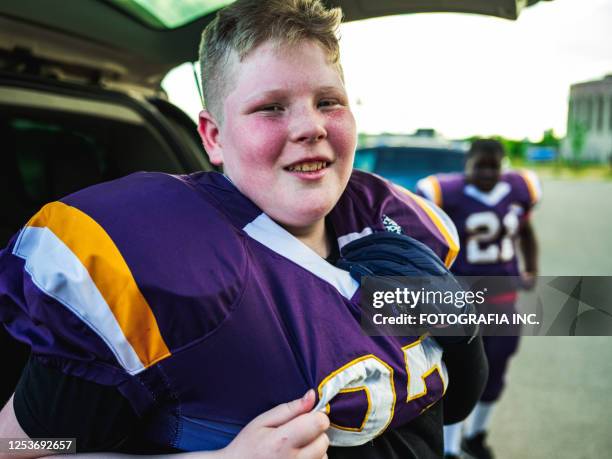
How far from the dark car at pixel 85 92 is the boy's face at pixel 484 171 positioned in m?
1.90

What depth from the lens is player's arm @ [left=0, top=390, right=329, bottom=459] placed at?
775 millimetres

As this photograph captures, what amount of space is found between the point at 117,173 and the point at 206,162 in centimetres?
33

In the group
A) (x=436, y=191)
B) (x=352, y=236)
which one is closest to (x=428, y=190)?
(x=436, y=191)

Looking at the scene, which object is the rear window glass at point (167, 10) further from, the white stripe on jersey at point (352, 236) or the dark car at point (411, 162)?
the dark car at point (411, 162)

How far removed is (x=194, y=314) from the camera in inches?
30.3

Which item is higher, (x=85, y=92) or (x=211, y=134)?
(x=85, y=92)

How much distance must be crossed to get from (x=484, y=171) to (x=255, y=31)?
2.73m

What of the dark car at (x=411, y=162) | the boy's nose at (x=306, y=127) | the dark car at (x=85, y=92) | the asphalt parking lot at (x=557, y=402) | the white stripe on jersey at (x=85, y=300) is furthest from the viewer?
the dark car at (x=411, y=162)

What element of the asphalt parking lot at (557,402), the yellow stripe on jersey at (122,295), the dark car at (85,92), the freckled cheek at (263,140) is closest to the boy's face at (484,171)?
the asphalt parking lot at (557,402)

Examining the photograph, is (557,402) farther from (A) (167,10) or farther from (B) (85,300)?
(B) (85,300)

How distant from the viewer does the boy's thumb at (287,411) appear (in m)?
0.79

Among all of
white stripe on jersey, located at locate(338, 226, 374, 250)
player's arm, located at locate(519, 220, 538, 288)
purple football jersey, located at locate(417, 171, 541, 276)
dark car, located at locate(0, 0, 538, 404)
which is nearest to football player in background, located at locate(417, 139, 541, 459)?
purple football jersey, located at locate(417, 171, 541, 276)

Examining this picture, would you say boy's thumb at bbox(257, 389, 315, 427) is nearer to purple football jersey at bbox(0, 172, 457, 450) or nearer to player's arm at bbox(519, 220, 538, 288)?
purple football jersey at bbox(0, 172, 457, 450)

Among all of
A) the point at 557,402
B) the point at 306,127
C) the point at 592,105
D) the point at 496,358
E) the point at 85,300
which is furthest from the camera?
the point at 557,402
